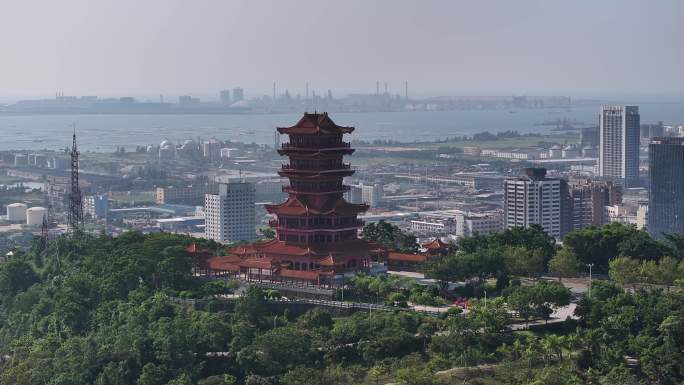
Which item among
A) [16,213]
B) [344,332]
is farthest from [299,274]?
[16,213]

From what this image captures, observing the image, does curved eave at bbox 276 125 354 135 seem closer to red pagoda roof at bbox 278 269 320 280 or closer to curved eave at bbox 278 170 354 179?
curved eave at bbox 278 170 354 179

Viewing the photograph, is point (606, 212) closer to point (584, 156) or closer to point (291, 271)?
point (291, 271)

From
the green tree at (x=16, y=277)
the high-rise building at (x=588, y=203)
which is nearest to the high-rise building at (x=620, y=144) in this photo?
the high-rise building at (x=588, y=203)

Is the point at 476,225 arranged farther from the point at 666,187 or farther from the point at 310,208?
the point at 310,208

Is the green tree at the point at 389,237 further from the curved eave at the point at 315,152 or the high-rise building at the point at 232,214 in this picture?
the high-rise building at the point at 232,214

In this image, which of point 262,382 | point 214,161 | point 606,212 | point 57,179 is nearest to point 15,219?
point 57,179

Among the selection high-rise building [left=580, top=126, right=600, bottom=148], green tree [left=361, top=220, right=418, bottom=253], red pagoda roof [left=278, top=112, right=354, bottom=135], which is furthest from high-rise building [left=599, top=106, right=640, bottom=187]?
red pagoda roof [left=278, top=112, right=354, bottom=135]
